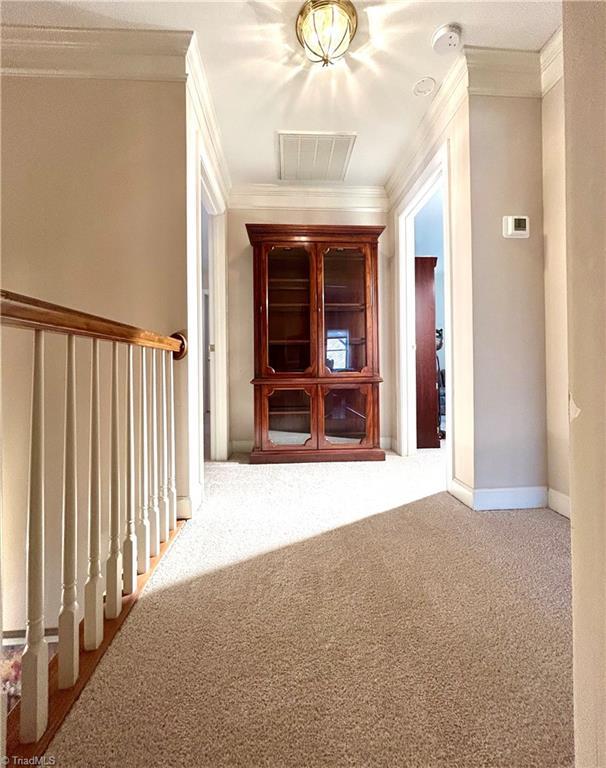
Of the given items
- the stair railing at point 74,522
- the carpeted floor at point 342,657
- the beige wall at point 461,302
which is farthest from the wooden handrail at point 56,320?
the beige wall at point 461,302

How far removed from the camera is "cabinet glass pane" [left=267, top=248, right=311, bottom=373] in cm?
311

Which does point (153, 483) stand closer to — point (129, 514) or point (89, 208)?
point (129, 514)

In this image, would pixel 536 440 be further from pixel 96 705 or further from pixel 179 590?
pixel 96 705

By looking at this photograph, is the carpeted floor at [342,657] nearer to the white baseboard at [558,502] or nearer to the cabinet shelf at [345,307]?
the white baseboard at [558,502]

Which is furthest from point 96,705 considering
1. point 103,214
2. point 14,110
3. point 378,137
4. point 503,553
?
point 378,137

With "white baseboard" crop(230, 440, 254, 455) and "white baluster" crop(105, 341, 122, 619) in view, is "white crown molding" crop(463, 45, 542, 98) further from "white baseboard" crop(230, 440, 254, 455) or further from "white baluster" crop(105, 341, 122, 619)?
"white baseboard" crop(230, 440, 254, 455)

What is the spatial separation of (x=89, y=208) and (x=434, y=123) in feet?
6.44

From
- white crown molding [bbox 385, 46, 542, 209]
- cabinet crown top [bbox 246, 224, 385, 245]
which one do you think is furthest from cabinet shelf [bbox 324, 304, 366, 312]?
white crown molding [bbox 385, 46, 542, 209]

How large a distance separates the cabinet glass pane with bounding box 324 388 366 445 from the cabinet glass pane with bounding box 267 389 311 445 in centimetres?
16

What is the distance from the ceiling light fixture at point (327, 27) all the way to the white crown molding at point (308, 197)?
157 cm

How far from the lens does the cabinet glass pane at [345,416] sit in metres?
3.11

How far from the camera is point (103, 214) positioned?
6.07 feet

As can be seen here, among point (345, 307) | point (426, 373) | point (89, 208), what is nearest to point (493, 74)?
point (345, 307)

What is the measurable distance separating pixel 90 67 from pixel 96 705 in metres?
2.45
